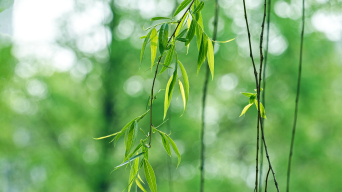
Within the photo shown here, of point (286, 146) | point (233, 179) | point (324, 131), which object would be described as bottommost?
point (233, 179)

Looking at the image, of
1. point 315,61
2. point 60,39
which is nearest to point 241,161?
point 315,61

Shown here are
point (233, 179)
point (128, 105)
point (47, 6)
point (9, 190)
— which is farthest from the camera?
point (9, 190)

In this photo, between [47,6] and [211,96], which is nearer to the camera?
[47,6]

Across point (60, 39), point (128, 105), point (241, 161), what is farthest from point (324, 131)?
point (60, 39)

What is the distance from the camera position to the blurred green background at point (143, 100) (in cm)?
181

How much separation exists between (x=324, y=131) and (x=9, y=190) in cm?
260

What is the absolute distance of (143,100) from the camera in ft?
6.32

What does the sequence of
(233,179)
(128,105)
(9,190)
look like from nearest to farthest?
1. (233,179)
2. (128,105)
3. (9,190)

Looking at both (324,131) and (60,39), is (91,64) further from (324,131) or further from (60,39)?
(324,131)

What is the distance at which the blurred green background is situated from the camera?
5.93ft

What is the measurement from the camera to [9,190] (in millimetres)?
2143

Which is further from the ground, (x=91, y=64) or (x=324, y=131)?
(x=91, y=64)

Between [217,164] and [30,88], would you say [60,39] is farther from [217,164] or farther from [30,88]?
[217,164]

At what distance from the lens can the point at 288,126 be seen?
186 centimetres
